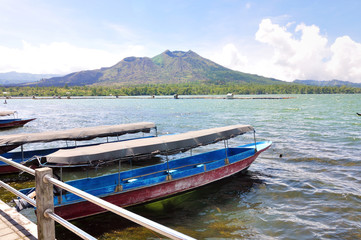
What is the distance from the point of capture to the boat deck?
5.15 m

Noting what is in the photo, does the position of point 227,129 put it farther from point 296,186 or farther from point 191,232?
point 191,232

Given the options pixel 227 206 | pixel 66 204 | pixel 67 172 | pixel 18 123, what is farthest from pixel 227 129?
pixel 18 123

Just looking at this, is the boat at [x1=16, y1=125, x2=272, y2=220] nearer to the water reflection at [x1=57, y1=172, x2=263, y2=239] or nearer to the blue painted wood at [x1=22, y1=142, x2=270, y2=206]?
the blue painted wood at [x1=22, y1=142, x2=270, y2=206]

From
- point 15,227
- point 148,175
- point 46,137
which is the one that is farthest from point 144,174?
point 15,227

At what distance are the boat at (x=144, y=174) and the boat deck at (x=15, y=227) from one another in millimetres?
3897

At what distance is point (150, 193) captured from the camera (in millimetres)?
12133

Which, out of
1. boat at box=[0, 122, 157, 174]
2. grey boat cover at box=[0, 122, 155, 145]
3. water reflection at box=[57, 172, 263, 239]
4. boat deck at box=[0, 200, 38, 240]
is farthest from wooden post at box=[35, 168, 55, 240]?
grey boat cover at box=[0, 122, 155, 145]

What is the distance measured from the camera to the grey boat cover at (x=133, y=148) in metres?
10.2

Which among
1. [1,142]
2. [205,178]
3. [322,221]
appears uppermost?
[1,142]

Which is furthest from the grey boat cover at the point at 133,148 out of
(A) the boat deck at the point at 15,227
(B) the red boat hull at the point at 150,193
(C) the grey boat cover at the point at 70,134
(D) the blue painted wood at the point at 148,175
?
(C) the grey boat cover at the point at 70,134

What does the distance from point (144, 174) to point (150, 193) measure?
76.2 inches

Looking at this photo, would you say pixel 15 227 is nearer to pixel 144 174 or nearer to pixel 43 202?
pixel 43 202

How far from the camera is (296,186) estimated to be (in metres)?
15.1

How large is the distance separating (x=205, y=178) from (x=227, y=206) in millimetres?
1983
